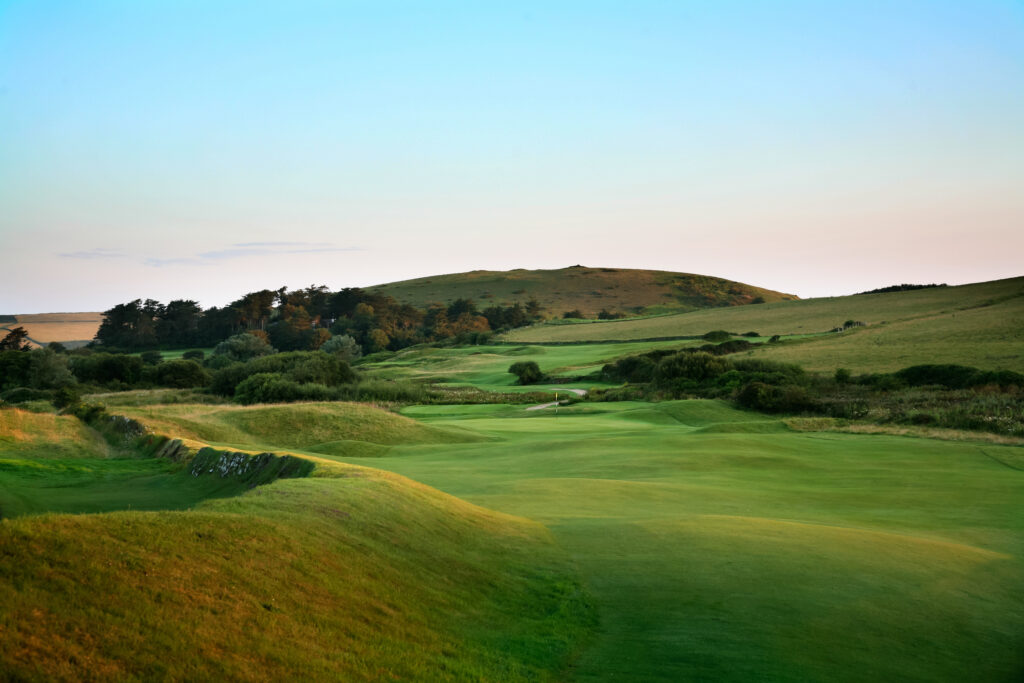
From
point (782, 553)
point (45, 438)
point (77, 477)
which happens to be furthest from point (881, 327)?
point (77, 477)

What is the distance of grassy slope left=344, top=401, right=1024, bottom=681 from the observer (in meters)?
10.0

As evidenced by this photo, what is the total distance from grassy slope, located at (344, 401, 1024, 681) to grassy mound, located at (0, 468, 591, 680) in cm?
125

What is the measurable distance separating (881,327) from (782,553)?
271 feet

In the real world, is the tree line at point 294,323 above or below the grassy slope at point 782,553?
above

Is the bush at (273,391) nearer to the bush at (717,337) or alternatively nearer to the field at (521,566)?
the field at (521,566)

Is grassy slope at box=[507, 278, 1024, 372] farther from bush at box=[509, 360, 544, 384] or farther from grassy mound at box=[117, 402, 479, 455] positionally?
grassy mound at box=[117, 402, 479, 455]

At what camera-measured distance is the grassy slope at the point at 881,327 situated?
64938 millimetres

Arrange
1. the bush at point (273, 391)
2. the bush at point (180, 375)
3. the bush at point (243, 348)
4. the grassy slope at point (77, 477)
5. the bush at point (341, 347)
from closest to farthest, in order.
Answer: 1. the grassy slope at point (77, 477)
2. the bush at point (273, 391)
3. the bush at point (180, 375)
4. the bush at point (243, 348)
5. the bush at point (341, 347)

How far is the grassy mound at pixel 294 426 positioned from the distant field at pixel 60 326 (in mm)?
113587

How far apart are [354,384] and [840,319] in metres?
68.2

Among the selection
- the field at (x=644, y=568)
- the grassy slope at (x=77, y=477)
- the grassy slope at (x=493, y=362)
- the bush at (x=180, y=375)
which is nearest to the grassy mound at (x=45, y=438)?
the grassy slope at (x=77, y=477)

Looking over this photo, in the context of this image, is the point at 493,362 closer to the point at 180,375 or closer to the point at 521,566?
the point at 180,375

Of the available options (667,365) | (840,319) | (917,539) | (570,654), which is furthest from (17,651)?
(840,319)

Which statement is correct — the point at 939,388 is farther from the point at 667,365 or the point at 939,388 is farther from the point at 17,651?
the point at 17,651
